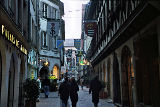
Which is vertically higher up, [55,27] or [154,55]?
[55,27]

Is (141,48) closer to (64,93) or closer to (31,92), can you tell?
(64,93)

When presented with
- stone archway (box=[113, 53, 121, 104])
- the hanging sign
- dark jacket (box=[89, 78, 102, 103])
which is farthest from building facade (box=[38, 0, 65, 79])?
dark jacket (box=[89, 78, 102, 103])

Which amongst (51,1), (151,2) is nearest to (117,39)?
(151,2)

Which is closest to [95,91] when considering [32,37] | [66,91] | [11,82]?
[66,91]

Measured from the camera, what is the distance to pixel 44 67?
3212cm

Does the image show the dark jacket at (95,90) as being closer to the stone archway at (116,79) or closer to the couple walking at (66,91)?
the couple walking at (66,91)

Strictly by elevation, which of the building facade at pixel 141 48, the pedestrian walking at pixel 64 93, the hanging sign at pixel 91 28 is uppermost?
the hanging sign at pixel 91 28

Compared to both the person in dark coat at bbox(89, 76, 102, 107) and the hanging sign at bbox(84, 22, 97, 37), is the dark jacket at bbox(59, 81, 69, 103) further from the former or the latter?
the hanging sign at bbox(84, 22, 97, 37)

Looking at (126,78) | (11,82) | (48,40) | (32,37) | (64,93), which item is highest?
(48,40)

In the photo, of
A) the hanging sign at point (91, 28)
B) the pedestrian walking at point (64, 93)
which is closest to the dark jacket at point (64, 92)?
the pedestrian walking at point (64, 93)

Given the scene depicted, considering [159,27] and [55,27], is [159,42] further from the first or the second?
[55,27]

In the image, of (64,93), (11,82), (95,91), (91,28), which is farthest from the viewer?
(91,28)

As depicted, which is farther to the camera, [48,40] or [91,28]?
[48,40]

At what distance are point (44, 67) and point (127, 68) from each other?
70.0ft
